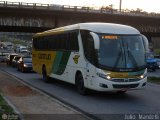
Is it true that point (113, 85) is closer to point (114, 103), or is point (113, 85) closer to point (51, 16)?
point (114, 103)

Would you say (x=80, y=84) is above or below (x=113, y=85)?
below

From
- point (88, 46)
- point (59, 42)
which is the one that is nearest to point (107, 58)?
point (88, 46)

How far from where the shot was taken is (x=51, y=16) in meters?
54.2

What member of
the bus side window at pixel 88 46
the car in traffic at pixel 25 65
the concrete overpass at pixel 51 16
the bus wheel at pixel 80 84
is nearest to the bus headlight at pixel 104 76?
the bus side window at pixel 88 46

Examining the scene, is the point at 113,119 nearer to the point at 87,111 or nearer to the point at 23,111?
the point at 87,111

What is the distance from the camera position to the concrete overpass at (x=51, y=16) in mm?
51469

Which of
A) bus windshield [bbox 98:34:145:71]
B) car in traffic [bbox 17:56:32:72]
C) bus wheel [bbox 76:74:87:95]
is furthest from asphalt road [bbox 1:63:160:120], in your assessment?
car in traffic [bbox 17:56:32:72]

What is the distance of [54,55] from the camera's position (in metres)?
22.2

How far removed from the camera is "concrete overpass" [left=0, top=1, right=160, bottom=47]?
5147 centimetres

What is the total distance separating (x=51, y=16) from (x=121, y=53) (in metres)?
38.8

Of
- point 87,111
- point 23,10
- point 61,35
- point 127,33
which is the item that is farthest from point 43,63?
point 23,10

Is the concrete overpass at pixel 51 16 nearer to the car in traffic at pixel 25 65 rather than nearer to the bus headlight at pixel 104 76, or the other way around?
the car in traffic at pixel 25 65

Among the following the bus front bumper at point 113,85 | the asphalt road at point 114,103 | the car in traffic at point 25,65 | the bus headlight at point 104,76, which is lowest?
the car in traffic at point 25,65

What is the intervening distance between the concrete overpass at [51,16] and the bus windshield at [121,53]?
35824 millimetres
